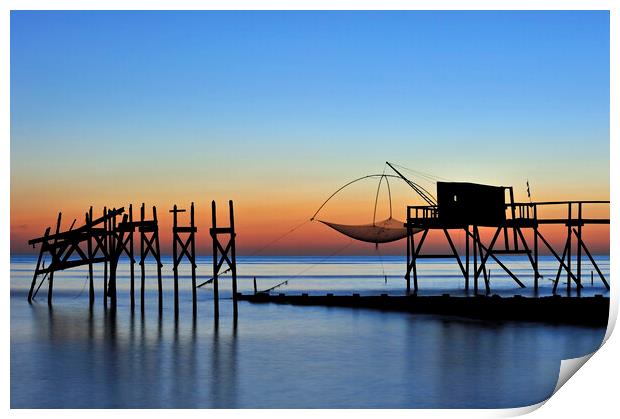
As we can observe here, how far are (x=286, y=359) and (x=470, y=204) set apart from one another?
39.6ft

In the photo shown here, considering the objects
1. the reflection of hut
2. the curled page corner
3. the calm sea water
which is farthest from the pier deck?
the curled page corner

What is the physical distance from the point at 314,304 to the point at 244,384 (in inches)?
555

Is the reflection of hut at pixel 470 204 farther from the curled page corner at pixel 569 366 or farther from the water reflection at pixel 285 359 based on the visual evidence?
the curled page corner at pixel 569 366

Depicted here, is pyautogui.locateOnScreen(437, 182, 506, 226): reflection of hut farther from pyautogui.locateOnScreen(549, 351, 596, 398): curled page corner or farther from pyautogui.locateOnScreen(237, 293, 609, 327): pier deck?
pyautogui.locateOnScreen(549, 351, 596, 398): curled page corner

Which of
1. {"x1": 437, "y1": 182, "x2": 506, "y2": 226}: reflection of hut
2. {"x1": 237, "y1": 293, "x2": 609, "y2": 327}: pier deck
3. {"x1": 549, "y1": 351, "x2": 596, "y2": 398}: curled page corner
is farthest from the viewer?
{"x1": 437, "y1": 182, "x2": 506, "y2": 226}: reflection of hut

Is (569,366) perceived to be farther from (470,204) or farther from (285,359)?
(470,204)

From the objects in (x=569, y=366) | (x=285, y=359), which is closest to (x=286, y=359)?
(x=285, y=359)

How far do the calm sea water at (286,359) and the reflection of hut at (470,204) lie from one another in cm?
400

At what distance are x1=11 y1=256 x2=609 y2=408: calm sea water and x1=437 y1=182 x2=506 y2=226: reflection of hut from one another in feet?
13.1

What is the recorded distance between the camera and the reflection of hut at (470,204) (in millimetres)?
28859

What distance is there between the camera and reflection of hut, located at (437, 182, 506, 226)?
28.9 meters
